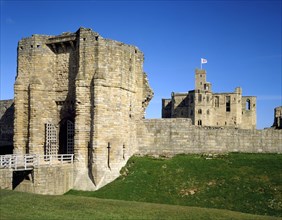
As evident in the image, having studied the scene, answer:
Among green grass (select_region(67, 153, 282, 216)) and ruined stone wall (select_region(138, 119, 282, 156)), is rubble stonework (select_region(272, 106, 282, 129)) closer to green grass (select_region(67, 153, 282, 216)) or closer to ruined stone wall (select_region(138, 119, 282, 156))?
ruined stone wall (select_region(138, 119, 282, 156))

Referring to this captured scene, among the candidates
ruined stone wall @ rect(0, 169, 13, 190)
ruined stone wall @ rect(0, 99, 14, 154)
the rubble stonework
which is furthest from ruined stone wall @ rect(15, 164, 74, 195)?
the rubble stonework

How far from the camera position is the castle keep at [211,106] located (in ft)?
261

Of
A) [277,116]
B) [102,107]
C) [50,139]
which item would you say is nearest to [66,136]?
[50,139]

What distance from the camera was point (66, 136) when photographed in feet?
98.8

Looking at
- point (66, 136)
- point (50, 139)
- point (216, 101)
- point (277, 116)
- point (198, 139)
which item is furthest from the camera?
point (216, 101)

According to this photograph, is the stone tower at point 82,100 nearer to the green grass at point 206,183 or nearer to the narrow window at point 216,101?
the green grass at point 206,183

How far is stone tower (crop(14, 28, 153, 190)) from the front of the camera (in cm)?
2628

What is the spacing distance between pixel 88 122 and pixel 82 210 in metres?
11.1

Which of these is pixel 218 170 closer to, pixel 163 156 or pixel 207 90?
pixel 163 156

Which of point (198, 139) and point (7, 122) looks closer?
point (198, 139)

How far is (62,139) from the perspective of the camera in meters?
30.0

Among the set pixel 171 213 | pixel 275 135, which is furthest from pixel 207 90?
pixel 171 213

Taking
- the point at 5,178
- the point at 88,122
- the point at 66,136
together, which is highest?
the point at 88,122

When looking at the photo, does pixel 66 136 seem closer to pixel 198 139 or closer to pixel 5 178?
pixel 5 178
